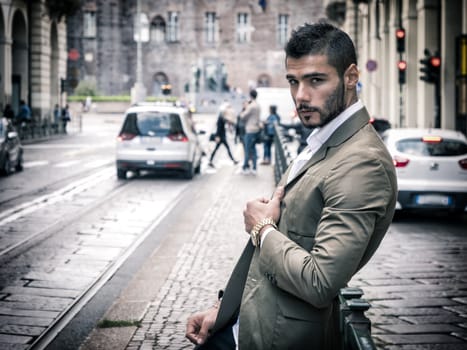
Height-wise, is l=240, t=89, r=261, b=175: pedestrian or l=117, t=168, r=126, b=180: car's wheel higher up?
l=240, t=89, r=261, b=175: pedestrian

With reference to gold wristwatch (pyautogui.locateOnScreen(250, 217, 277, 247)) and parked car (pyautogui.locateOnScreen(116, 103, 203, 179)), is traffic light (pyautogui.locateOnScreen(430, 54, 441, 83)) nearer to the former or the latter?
parked car (pyautogui.locateOnScreen(116, 103, 203, 179))

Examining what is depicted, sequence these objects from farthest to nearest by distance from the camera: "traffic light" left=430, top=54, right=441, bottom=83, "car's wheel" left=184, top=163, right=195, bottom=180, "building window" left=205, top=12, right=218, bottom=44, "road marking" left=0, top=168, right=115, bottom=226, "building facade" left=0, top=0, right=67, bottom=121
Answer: "building window" left=205, top=12, right=218, bottom=44
"building facade" left=0, top=0, right=67, bottom=121
"traffic light" left=430, top=54, right=441, bottom=83
"car's wheel" left=184, top=163, right=195, bottom=180
"road marking" left=0, top=168, right=115, bottom=226

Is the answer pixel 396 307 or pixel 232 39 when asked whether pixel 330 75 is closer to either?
pixel 396 307

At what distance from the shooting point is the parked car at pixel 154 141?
19.4 metres

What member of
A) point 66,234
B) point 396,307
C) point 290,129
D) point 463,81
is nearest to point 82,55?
point 290,129

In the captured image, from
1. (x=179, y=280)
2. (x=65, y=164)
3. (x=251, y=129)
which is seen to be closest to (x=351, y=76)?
(x=179, y=280)

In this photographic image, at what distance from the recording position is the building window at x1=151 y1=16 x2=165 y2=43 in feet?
246

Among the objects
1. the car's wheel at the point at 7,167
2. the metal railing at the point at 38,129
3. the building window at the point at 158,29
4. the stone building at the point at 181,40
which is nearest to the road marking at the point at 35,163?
the car's wheel at the point at 7,167

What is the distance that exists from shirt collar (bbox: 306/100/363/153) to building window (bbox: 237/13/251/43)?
73.6 metres

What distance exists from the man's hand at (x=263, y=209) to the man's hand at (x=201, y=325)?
354 mm

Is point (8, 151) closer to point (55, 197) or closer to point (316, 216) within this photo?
point (55, 197)

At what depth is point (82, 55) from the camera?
242 feet

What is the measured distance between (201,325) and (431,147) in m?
10.6

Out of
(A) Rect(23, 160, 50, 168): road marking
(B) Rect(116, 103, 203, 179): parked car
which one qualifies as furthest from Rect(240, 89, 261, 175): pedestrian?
(A) Rect(23, 160, 50, 168): road marking
